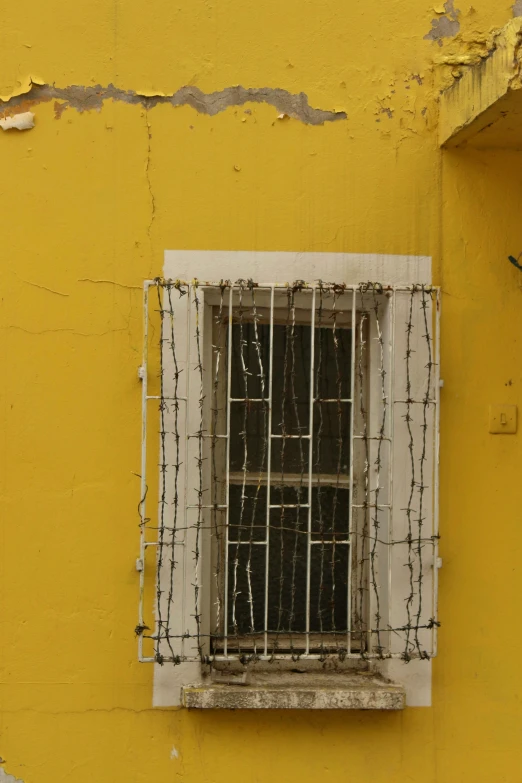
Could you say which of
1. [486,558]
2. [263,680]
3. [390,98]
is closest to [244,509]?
[263,680]

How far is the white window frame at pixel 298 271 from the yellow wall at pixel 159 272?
1.9 inches

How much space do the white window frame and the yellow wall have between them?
0.05 m

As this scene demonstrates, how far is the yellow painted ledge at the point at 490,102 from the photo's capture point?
9.14 feet

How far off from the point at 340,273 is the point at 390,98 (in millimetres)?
731

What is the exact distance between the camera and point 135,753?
3195mm

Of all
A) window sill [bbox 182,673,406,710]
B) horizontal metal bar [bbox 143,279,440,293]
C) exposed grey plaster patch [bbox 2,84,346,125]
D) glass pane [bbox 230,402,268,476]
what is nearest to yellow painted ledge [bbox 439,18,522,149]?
exposed grey plaster patch [bbox 2,84,346,125]

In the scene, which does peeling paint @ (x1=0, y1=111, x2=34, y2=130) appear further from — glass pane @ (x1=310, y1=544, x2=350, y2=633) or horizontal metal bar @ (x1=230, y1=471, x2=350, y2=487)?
glass pane @ (x1=310, y1=544, x2=350, y2=633)

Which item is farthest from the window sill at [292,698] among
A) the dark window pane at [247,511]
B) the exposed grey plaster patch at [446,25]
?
the exposed grey plaster patch at [446,25]

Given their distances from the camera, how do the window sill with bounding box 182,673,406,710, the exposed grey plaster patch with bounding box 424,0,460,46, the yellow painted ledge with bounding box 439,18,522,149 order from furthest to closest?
1. the exposed grey plaster patch with bounding box 424,0,460,46
2. the window sill with bounding box 182,673,406,710
3. the yellow painted ledge with bounding box 439,18,522,149

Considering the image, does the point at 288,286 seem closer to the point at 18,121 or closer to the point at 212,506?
the point at 212,506

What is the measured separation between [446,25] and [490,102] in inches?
23.8

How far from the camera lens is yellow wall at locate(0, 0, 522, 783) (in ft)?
10.5

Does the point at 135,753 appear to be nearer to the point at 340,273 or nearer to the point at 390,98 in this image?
the point at 340,273

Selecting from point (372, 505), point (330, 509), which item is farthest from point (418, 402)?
point (330, 509)
